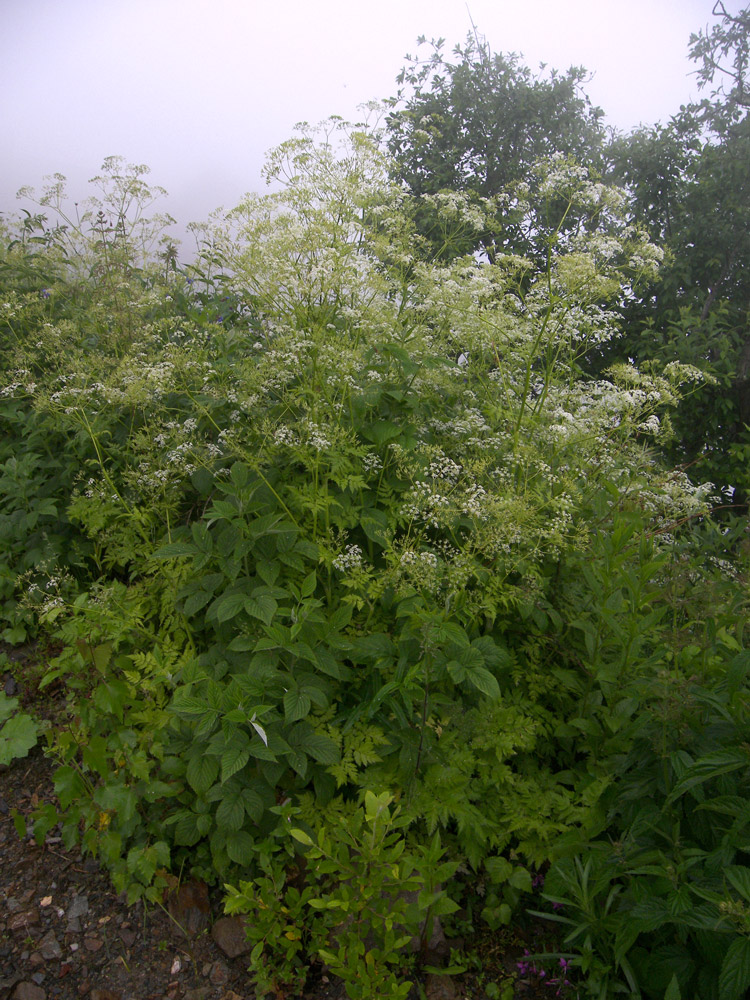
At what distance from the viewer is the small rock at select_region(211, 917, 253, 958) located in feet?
6.46

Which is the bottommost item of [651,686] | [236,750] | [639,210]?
[236,750]

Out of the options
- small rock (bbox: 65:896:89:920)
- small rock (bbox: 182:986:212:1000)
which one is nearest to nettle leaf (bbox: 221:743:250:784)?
small rock (bbox: 182:986:212:1000)

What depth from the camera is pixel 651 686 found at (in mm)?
1746

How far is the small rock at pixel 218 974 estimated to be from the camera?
1905 mm

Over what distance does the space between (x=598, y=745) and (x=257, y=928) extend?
1248mm

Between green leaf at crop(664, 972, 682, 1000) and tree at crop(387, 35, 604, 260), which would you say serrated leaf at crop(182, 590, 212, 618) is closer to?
green leaf at crop(664, 972, 682, 1000)

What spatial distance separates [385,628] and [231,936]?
1101mm

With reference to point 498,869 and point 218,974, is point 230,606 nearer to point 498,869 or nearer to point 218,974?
point 218,974

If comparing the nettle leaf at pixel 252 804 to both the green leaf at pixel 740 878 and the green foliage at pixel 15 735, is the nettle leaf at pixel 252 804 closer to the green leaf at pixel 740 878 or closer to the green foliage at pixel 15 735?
the green foliage at pixel 15 735

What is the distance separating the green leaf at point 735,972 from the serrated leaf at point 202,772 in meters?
1.41

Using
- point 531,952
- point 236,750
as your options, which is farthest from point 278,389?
point 531,952

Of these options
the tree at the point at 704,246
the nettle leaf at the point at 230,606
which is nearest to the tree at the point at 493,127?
A: the tree at the point at 704,246

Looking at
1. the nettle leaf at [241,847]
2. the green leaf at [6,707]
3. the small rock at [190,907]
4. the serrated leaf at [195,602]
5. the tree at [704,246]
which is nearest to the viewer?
the nettle leaf at [241,847]

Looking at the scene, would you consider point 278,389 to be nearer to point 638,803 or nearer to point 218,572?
point 218,572
